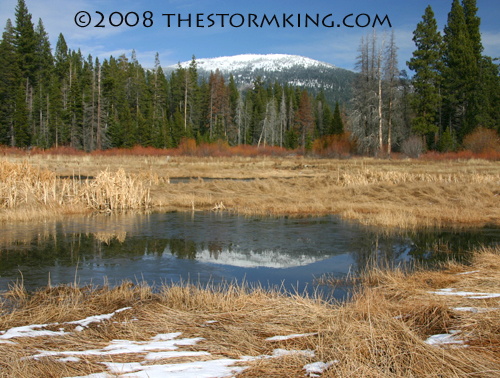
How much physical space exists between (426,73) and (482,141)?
1047 cm

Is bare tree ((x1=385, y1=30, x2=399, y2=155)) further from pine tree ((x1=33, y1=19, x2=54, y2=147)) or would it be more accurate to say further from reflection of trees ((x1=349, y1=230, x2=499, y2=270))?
pine tree ((x1=33, y1=19, x2=54, y2=147))

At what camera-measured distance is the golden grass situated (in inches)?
139

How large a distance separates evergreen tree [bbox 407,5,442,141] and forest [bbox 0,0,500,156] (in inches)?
4.7

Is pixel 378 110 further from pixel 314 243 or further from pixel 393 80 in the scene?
pixel 314 243

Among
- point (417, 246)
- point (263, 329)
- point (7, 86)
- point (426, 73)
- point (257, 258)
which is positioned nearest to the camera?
point (263, 329)

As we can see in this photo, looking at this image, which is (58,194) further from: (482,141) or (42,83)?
(42,83)

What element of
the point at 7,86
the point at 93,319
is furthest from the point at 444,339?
the point at 7,86

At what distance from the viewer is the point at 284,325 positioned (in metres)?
4.67

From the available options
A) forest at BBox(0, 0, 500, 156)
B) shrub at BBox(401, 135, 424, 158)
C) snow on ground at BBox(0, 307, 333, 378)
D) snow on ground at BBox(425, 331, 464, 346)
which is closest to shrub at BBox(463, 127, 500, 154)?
forest at BBox(0, 0, 500, 156)

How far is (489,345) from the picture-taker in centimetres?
376

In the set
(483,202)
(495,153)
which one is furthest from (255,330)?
(495,153)

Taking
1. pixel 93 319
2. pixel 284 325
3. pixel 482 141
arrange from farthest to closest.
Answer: pixel 482 141, pixel 93 319, pixel 284 325

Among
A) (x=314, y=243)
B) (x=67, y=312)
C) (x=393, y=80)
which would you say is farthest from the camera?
(x=393, y=80)

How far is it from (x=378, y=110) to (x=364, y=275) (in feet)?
126
